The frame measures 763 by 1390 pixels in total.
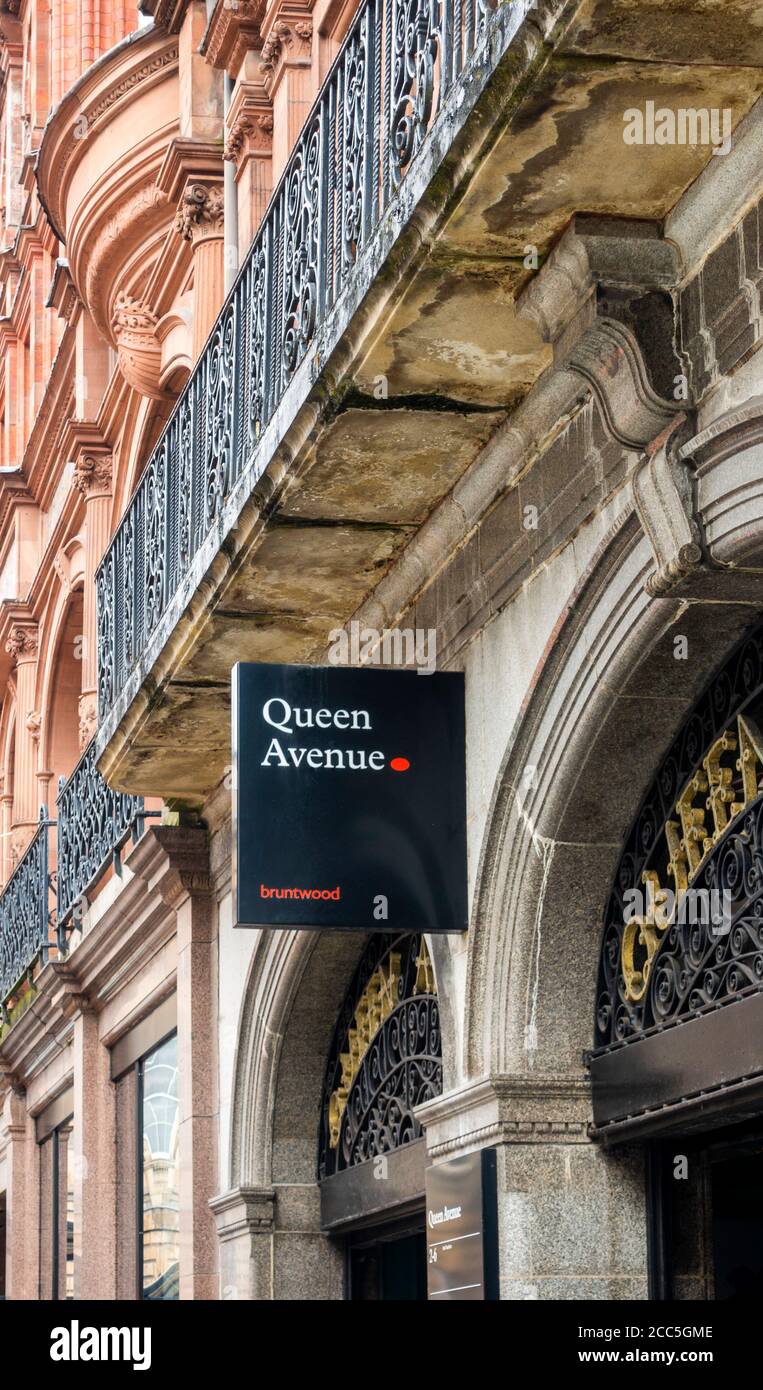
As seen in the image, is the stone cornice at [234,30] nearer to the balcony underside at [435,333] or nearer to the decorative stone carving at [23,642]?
the balcony underside at [435,333]

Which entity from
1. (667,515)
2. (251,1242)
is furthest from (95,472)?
(667,515)

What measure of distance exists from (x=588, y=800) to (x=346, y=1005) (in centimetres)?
367

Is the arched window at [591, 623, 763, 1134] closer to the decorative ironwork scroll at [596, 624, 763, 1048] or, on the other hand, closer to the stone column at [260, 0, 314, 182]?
the decorative ironwork scroll at [596, 624, 763, 1048]

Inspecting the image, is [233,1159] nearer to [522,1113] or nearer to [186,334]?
[522,1113]

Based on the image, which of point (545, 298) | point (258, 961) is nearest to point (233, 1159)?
point (258, 961)

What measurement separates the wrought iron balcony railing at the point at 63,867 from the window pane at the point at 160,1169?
1.34 metres

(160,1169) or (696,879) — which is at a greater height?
(696,879)

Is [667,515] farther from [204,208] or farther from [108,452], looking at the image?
[108,452]

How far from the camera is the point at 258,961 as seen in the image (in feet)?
38.2

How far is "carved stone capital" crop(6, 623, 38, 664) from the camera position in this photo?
23.5 m

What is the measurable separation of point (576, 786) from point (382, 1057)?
3.10 m

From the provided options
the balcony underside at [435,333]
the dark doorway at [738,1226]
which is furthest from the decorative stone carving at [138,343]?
the dark doorway at [738,1226]

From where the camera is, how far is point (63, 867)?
1744cm
